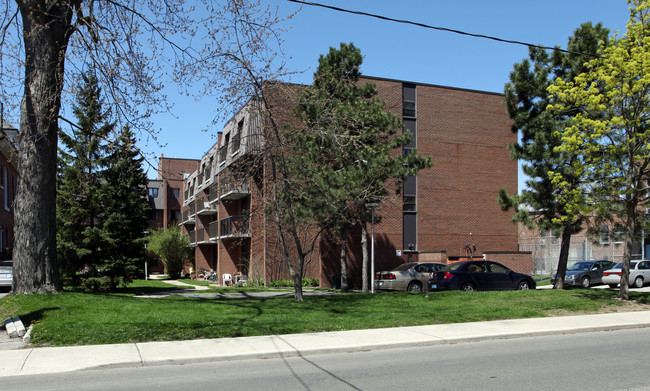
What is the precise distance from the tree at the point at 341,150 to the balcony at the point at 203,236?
58.9ft

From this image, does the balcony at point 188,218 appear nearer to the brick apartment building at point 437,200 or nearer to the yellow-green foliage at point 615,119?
the brick apartment building at point 437,200

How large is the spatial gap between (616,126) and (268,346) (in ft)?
39.7

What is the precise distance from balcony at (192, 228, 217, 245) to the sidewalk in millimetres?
31744

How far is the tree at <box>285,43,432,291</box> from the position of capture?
1527cm

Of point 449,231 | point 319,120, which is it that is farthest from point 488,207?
point 319,120

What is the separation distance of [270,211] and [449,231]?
2008 centimetres

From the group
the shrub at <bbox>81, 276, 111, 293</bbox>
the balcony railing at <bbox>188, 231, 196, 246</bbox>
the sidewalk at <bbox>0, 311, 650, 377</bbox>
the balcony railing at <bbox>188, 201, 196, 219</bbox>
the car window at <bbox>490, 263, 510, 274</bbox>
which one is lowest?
the shrub at <bbox>81, 276, 111, 293</bbox>

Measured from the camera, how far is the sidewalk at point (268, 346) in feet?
26.9

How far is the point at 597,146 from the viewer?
15742 millimetres

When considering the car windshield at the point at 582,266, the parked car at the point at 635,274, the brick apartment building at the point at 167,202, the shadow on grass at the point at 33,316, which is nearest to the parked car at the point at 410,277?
the car windshield at the point at 582,266

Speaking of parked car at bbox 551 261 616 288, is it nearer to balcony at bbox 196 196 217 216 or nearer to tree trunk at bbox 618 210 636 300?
tree trunk at bbox 618 210 636 300

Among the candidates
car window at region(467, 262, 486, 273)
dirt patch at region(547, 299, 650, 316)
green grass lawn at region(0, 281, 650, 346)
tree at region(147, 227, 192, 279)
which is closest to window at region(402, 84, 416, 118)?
car window at region(467, 262, 486, 273)

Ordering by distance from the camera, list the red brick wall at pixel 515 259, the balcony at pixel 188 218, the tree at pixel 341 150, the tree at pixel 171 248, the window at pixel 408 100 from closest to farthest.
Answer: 1. the tree at pixel 341 150
2. the red brick wall at pixel 515 259
3. the window at pixel 408 100
4. the tree at pixel 171 248
5. the balcony at pixel 188 218

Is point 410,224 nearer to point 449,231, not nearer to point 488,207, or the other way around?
point 449,231
